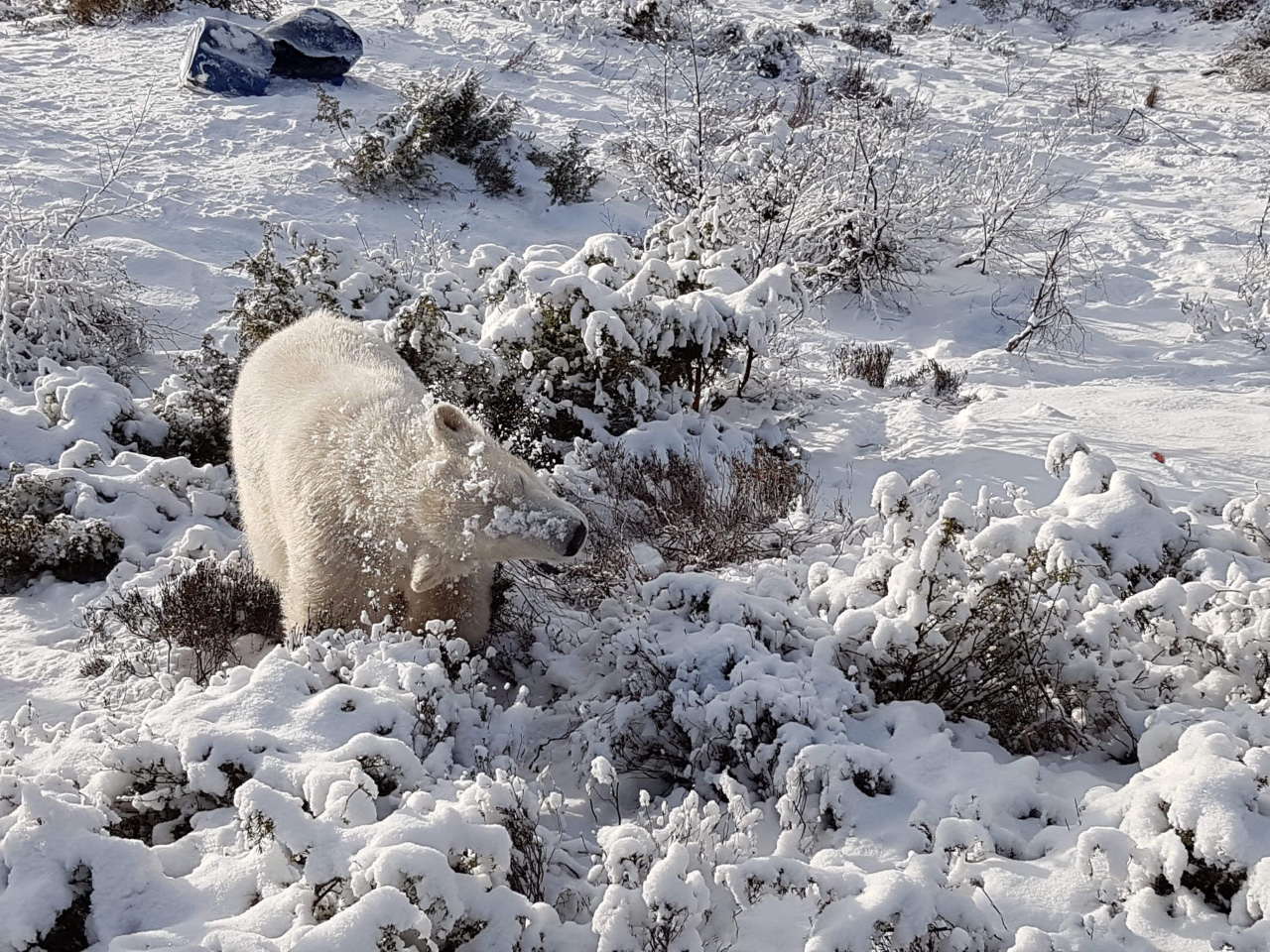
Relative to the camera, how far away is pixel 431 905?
197 cm

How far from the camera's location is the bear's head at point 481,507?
2.92 meters

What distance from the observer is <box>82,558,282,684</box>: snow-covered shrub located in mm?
3682

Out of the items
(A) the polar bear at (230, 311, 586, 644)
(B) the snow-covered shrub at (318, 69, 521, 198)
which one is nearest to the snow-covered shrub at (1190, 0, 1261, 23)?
(B) the snow-covered shrub at (318, 69, 521, 198)

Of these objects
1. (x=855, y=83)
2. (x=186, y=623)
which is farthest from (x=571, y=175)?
(x=186, y=623)

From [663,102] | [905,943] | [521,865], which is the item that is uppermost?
[663,102]

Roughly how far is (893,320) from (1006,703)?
611 cm

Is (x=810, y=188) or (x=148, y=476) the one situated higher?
(x=810, y=188)

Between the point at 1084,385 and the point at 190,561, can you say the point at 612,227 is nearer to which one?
the point at 1084,385

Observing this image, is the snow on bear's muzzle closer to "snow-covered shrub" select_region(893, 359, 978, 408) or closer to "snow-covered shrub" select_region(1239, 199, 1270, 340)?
"snow-covered shrub" select_region(893, 359, 978, 408)

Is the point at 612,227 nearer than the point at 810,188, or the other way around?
the point at 810,188

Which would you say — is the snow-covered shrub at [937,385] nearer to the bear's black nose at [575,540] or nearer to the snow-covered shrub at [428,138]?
the bear's black nose at [575,540]

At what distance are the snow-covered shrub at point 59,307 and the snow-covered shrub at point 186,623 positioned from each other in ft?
9.93

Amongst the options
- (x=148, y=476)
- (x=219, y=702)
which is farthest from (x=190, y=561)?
(x=219, y=702)

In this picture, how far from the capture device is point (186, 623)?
12.4ft
